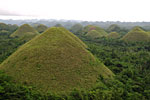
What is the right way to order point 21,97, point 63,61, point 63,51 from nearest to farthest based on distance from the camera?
point 21,97 → point 63,61 → point 63,51

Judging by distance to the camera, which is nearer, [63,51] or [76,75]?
[76,75]

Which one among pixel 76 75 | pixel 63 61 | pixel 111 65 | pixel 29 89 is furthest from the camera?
pixel 111 65

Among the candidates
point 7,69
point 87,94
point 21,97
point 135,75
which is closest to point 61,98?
point 87,94

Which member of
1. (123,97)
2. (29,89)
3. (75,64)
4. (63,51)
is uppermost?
(63,51)

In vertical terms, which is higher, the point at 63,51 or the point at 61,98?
the point at 63,51

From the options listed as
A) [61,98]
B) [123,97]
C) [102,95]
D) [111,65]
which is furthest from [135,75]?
[61,98]

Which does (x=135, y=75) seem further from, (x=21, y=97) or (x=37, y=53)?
(x=21, y=97)
